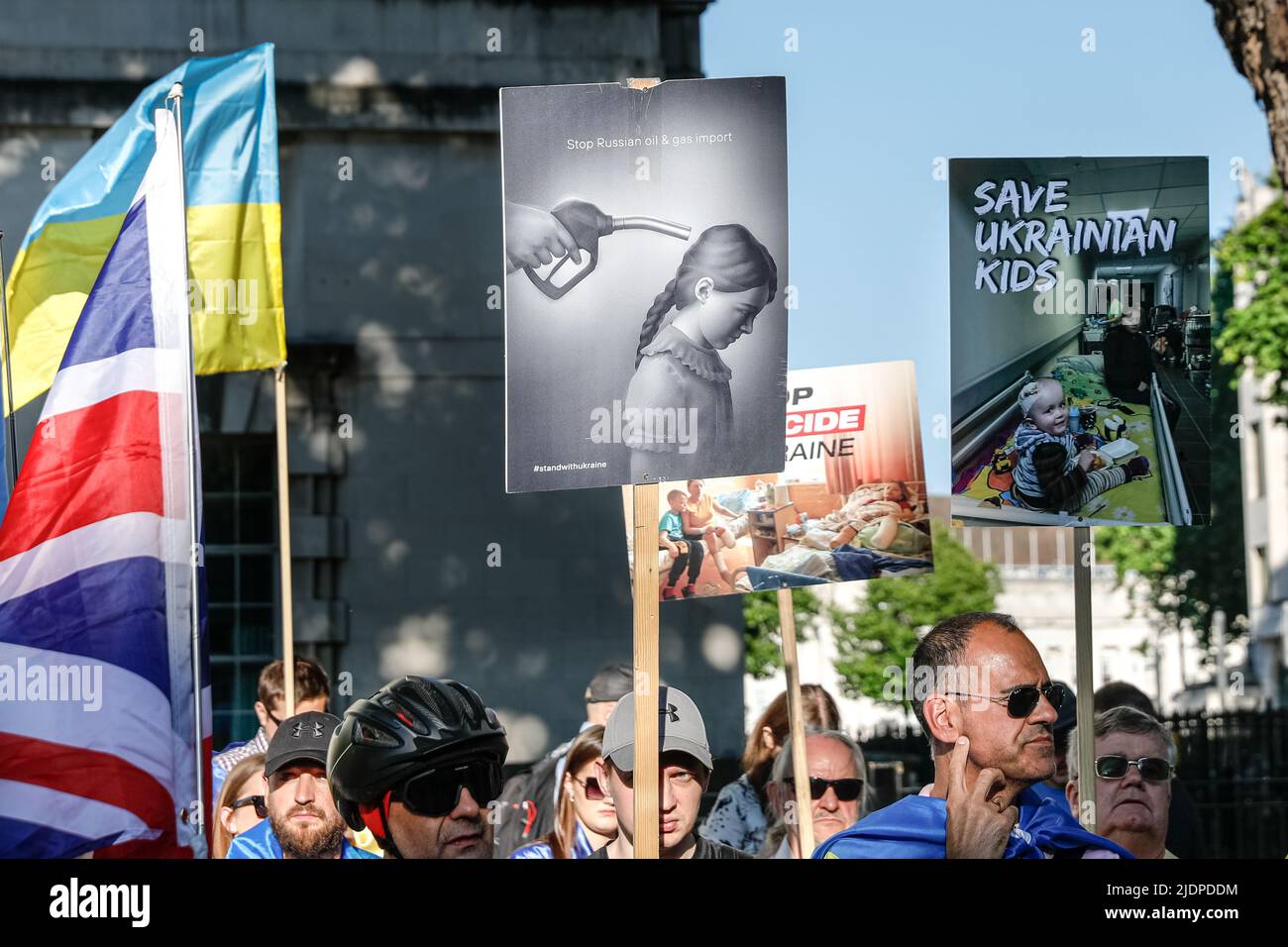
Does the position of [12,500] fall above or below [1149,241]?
below

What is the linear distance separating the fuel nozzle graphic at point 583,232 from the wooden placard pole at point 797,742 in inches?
55.1

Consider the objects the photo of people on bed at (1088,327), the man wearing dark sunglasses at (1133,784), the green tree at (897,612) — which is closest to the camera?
the man wearing dark sunglasses at (1133,784)

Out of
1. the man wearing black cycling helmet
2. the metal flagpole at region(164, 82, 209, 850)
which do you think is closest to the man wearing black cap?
the metal flagpole at region(164, 82, 209, 850)

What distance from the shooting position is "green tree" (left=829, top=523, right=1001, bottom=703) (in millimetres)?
59969

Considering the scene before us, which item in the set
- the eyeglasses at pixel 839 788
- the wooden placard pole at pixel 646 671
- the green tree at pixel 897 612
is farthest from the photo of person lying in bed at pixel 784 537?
the green tree at pixel 897 612

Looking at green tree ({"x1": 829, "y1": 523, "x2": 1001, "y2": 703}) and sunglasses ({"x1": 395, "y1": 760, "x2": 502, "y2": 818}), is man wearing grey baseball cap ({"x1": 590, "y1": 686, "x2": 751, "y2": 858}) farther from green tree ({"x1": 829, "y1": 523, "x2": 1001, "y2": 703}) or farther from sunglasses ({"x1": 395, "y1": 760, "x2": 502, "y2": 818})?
green tree ({"x1": 829, "y1": 523, "x2": 1001, "y2": 703})

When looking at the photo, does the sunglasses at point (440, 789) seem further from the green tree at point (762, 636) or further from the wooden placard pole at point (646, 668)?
the green tree at point (762, 636)

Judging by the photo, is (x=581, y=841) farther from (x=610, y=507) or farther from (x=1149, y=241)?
(x=610, y=507)

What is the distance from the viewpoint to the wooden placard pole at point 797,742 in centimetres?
568

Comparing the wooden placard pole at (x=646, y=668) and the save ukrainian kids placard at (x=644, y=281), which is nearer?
→ the wooden placard pole at (x=646, y=668)

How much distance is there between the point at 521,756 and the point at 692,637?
4.52 feet

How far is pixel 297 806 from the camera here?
481 centimetres
